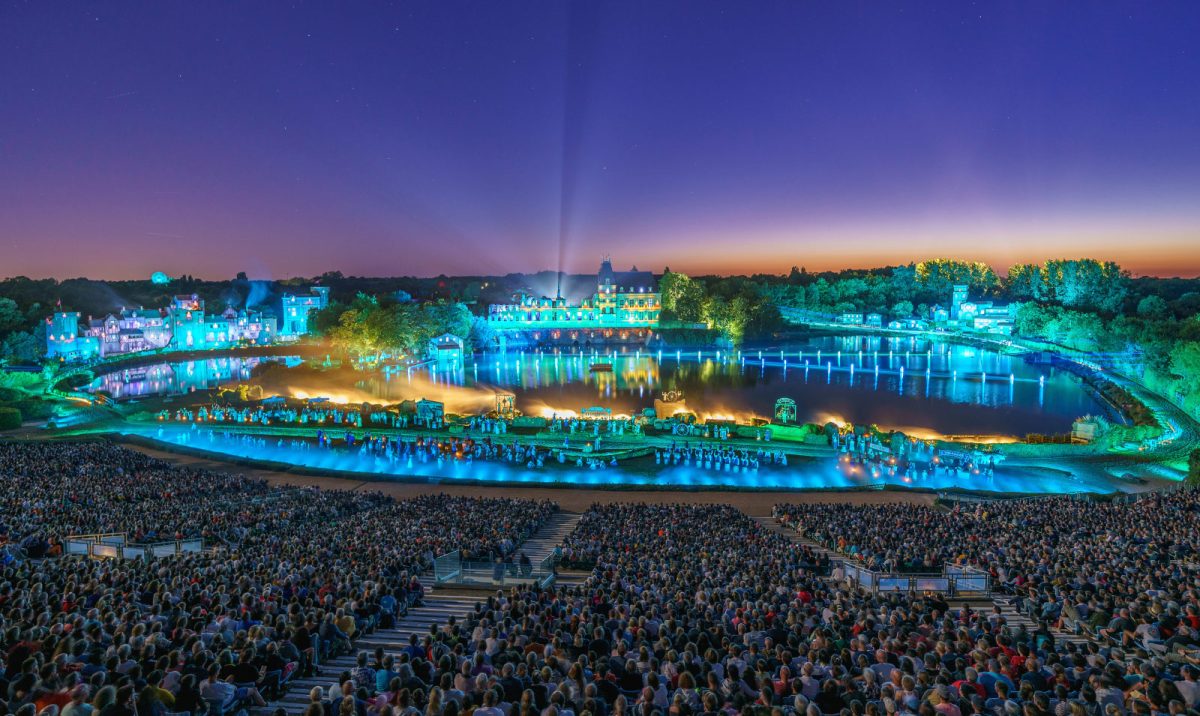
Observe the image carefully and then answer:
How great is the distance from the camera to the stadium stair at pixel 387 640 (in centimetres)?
695

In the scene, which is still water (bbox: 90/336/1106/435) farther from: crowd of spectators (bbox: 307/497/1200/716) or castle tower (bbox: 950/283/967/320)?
castle tower (bbox: 950/283/967/320)

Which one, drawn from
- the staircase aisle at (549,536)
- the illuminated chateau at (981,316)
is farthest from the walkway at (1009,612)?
the illuminated chateau at (981,316)

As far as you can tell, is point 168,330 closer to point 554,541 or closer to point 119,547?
point 119,547

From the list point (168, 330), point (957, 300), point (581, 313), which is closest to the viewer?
point (168, 330)

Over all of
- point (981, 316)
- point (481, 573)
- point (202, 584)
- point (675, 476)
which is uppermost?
point (981, 316)

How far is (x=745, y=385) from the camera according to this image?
68.8 meters

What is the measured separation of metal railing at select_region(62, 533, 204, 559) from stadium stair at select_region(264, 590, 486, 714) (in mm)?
5225

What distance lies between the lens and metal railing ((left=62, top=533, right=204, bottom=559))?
41.3 ft

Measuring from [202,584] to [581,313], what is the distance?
4779 inches

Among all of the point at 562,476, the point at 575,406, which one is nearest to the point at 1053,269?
the point at 575,406

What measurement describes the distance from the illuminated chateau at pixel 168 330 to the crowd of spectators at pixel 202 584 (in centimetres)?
7801

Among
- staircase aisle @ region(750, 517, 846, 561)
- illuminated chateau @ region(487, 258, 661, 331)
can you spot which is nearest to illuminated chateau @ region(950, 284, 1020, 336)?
illuminated chateau @ region(487, 258, 661, 331)

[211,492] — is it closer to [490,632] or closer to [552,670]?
[490,632]

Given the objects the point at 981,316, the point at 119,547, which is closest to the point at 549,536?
the point at 119,547
